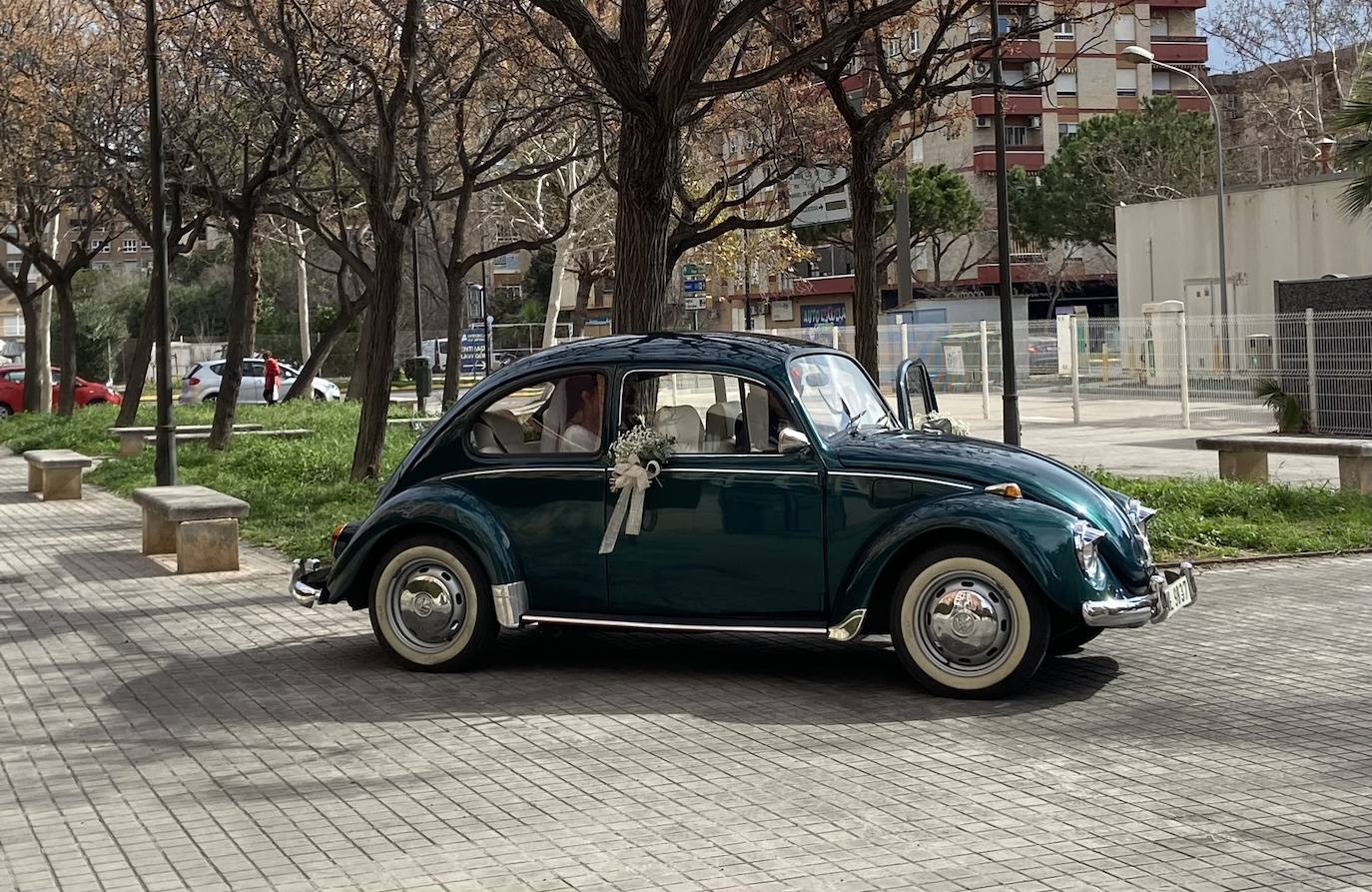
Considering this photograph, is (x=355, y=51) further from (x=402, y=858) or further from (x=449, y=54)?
(x=402, y=858)

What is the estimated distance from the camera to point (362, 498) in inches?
641

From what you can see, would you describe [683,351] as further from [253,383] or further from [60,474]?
[253,383]

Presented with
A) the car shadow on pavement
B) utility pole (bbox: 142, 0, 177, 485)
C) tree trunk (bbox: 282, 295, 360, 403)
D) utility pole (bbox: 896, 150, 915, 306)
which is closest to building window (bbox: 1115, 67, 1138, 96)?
tree trunk (bbox: 282, 295, 360, 403)

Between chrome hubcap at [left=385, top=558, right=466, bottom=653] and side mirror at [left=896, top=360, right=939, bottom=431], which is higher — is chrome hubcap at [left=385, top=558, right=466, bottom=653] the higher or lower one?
the lower one

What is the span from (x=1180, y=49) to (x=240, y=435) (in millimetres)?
59844

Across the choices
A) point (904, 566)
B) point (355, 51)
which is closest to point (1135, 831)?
point (904, 566)

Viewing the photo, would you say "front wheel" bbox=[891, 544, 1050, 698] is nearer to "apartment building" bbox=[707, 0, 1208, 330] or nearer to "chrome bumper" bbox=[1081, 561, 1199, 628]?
"chrome bumper" bbox=[1081, 561, 1199, 628]

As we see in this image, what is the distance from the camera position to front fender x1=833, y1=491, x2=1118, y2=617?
7.09 metres

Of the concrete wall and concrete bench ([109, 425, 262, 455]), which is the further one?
the concrete wall

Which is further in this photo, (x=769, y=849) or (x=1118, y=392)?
(x=1118, y=392)

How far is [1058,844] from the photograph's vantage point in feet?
17.0

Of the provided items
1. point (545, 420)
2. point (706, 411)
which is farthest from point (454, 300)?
point (706, 411)

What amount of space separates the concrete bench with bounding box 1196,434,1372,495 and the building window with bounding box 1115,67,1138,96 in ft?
205

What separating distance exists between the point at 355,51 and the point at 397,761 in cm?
1576
